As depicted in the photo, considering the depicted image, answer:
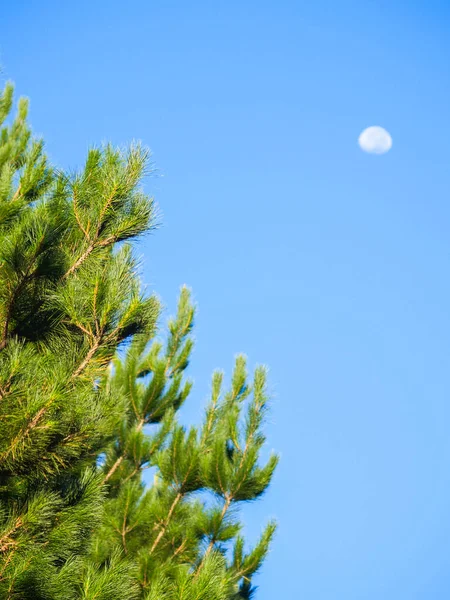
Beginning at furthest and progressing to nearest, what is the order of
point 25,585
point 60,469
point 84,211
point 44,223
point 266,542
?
point 266,542, point 84,211, point 60,469, point 44,223, point 25,585

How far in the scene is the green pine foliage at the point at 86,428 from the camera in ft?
8.07

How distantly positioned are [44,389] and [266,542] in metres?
2.50

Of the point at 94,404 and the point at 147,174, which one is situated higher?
the point at 147,174

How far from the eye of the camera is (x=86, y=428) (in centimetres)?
260

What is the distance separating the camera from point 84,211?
3004 mm

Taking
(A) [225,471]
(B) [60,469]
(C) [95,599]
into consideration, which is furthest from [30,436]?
(A) [225,471]

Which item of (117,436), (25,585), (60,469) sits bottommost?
(25,585)

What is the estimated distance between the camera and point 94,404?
2682 millimetres

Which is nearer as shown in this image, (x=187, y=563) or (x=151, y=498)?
(x=187, y=563)

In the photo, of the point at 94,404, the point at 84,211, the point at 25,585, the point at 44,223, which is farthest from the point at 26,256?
the point at 25,585

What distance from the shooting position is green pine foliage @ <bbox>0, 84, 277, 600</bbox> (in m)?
2.46

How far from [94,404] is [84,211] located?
1050mm

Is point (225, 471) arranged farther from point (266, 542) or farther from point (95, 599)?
point (95, 599)

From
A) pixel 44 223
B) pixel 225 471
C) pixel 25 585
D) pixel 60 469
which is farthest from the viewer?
pixel 225 471
